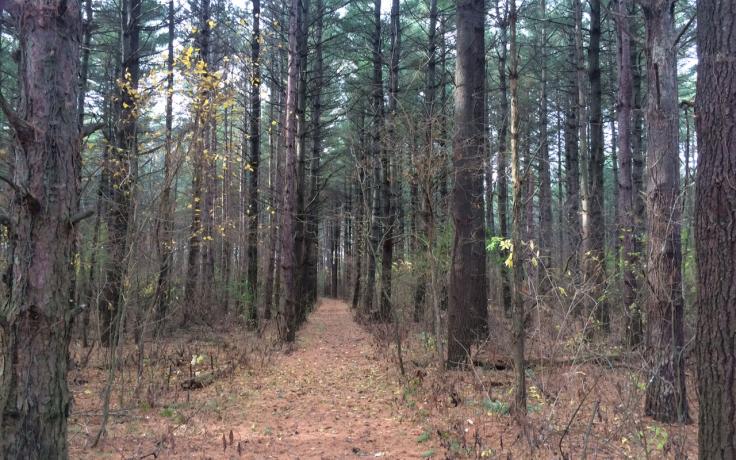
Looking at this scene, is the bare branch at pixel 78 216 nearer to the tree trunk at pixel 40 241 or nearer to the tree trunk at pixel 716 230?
the tree trunk at pixel 40 241

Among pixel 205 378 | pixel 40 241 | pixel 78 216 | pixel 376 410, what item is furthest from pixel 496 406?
pixel 40 241

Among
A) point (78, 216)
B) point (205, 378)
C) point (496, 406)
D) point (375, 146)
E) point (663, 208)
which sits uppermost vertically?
point (375, 146)

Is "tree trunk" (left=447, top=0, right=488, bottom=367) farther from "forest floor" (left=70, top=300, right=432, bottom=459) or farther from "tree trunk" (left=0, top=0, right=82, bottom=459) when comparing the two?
"tree trunk" (left=0, top=0, right=82, bottom=459)

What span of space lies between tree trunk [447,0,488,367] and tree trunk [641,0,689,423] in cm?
252

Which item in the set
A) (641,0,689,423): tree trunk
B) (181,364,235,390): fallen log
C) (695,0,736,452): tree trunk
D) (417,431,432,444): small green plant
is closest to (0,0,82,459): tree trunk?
(417,431,432,444): small green plant

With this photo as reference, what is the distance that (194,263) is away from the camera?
13.3 m

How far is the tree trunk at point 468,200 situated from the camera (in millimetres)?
7184

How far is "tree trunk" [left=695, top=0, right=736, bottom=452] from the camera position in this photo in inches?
104

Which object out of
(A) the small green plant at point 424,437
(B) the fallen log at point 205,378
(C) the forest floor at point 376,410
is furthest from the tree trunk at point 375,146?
(A) the small green plant at point 424,437

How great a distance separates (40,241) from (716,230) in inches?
158

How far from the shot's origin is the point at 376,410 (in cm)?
600

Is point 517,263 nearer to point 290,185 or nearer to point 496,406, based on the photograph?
point 496,406

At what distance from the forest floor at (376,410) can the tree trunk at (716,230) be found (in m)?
0.55

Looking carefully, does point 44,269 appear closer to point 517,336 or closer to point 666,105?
point 517,336
